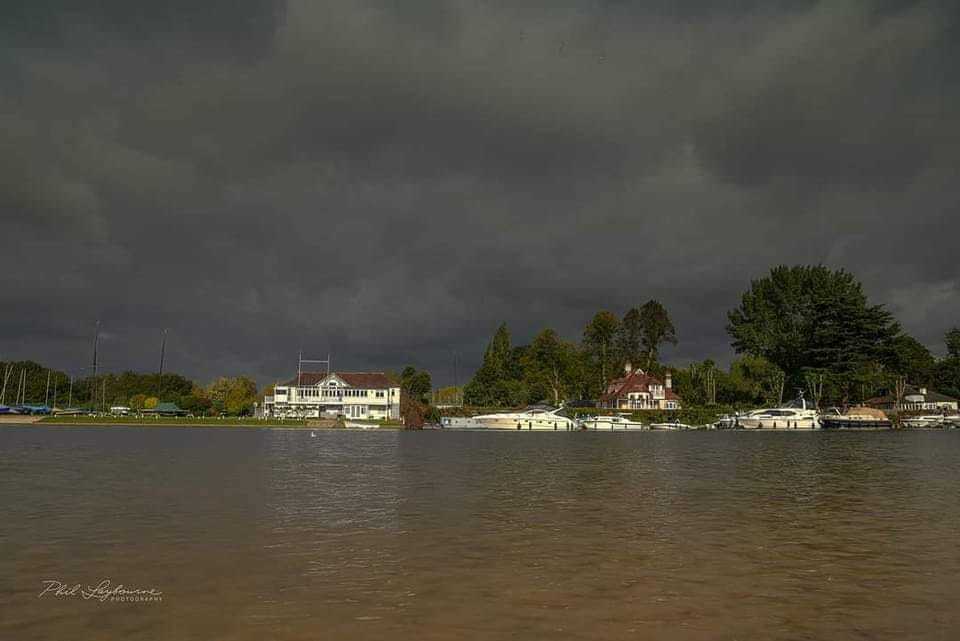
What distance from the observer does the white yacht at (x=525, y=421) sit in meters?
106

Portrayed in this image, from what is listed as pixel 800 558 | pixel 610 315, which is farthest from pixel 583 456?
pixel 610 315

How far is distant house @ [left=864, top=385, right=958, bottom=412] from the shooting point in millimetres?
128500

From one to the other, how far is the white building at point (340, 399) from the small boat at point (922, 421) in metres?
84.6

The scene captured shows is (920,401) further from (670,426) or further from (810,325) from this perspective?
(670,426)

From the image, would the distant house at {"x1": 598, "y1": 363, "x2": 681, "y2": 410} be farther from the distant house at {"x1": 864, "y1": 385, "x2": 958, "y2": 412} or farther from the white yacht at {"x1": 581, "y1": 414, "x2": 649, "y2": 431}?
the distant house at {"x1": 864, "y1": 385, "x2": 958, "y2": 412}

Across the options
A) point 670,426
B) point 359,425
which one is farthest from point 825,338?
point 359,425

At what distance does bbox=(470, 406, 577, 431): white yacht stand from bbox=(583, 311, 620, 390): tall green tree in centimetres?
3743

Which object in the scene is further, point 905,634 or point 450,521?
point 450,521

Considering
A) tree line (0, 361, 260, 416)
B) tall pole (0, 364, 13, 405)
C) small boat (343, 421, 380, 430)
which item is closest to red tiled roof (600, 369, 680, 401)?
small boat (343, 421, 380, 430)

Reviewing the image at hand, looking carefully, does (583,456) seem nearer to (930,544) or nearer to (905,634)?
(930,544)

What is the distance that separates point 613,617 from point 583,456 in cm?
3516

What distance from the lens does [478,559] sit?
41.7 feet

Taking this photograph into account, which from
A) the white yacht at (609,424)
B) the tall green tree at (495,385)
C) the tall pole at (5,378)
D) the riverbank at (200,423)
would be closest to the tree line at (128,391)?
the tall pole at (5,378)

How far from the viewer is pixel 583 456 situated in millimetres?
43688
